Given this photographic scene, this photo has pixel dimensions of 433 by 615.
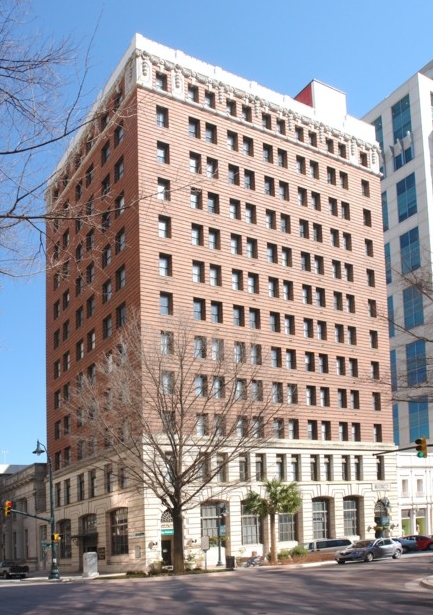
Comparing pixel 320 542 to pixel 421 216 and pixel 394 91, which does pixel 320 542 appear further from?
pixel 394 91

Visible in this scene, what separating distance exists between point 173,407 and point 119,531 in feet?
61.9

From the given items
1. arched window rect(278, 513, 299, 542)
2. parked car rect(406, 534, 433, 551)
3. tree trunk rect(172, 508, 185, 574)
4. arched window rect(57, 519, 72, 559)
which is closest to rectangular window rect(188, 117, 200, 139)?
arched window rect(278, 513, 299, 542)

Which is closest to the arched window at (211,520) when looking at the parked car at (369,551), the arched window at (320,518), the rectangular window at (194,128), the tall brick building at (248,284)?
the tall brick building at (248,284)

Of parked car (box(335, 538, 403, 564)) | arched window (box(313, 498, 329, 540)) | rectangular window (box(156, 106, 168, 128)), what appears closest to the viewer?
parked car (box(335, 538, 403, 564))

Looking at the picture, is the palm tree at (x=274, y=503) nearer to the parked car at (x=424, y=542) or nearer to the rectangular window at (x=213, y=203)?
the parked car at (x=424, y=542)

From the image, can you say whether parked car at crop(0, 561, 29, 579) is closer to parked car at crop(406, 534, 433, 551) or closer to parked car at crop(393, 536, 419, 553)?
parked car at crop(393, 536, 419, 553)

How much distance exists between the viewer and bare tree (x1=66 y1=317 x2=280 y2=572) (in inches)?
1877

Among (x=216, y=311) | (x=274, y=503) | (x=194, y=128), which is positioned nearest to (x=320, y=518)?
(x=274, y=503)

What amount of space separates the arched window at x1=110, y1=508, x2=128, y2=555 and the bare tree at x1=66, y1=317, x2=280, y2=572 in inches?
312

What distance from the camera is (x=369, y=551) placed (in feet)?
176

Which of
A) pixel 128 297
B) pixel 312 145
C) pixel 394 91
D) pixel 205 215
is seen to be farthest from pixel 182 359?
pixel 394 91

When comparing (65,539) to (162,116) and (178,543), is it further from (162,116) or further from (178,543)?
(162,116)

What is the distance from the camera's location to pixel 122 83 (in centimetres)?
6606

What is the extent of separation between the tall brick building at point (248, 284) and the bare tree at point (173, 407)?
4395mm
